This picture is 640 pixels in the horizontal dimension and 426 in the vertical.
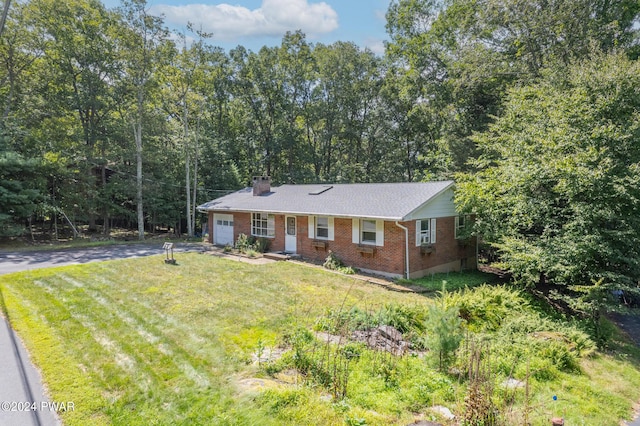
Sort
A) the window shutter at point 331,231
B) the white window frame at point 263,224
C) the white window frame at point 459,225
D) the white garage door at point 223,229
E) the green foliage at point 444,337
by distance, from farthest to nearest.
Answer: the white garage door at point 223,229, the white window frame at point 263,224, the white window frame at point 459,225, the window shutter at point 331,231, the green foliage at point 444,337

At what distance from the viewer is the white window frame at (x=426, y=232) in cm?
1316

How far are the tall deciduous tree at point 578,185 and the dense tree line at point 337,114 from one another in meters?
0.06

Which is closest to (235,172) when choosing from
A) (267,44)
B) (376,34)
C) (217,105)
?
(217,105)

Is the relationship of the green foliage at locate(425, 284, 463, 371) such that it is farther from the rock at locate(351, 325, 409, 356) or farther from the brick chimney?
the brick chimney

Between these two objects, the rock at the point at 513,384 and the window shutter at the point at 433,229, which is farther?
the window shutter at the point at 433,229

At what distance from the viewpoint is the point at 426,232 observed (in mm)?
13586

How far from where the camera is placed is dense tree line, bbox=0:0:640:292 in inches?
413

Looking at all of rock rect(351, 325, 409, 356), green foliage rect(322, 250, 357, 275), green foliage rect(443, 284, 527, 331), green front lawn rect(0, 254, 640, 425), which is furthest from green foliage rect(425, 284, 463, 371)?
green foliage rect(322, 250, 357, 275)

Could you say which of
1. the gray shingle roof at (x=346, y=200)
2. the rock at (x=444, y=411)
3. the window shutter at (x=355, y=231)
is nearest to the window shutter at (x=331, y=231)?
the gray shingle roof at (x=346, y=200)

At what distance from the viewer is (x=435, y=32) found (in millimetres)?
24516

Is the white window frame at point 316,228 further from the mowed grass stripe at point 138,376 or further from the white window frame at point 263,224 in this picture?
the mowed grass stripe at point 138,376

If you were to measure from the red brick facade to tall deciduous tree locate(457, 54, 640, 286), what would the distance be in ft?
7.86

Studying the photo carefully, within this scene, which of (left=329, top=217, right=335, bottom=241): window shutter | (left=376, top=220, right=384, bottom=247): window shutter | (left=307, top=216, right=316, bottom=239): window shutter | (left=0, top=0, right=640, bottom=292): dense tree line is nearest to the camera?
(left=0, top=0, right=640, bottom=292): dense tree line

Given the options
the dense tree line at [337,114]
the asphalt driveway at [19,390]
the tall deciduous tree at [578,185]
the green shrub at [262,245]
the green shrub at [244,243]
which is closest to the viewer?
the asphalt driveway at [19,390]
